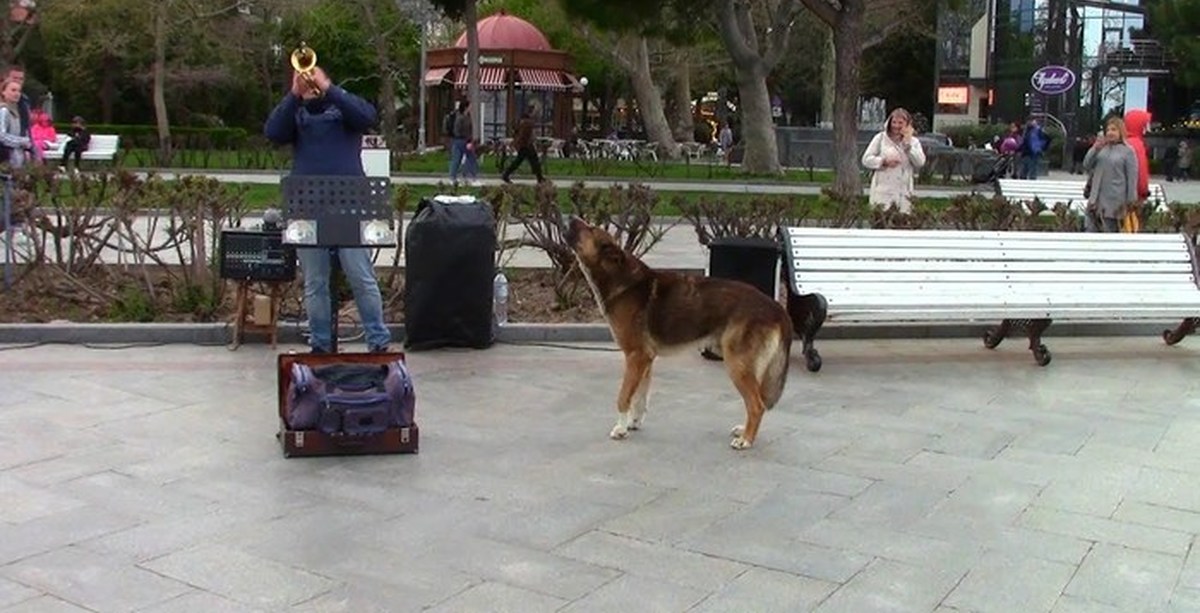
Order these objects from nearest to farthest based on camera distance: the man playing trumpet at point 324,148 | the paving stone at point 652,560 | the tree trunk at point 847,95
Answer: the paving stone at point 652,560, the man playing trumpet at point 324,148, the tree trunk at point 847,95

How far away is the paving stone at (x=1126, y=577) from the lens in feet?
15.3

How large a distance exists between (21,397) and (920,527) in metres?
5.04

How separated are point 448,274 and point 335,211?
2.19m

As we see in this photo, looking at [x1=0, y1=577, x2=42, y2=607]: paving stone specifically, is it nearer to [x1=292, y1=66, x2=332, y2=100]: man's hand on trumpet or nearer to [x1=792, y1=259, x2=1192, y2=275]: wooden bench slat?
[x1=292, y1=66, x2=332, y2=100]: man's hand on trumpet

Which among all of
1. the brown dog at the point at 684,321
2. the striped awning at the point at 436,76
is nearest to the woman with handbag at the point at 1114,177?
the brown dog at the point at 684,321

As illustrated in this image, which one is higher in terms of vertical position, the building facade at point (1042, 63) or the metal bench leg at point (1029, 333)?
the building facade at point (1042, 63)

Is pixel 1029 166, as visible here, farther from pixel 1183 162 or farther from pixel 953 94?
pixel 953 94


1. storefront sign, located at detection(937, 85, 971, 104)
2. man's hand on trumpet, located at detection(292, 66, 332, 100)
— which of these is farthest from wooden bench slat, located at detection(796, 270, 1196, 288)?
storefront sign, located at detection(937, 85, 971, 104)

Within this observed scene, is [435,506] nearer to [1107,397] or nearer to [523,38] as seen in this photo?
[1107,397]

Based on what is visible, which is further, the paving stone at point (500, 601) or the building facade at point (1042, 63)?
the building facade at point (1042, 63)

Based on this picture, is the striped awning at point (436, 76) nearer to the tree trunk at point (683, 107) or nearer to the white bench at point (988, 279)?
the tree trunk at point (683, 107)

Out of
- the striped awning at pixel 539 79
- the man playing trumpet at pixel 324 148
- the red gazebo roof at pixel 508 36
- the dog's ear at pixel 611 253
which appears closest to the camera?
the dog's ear at pixel 611 253

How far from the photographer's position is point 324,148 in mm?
7352

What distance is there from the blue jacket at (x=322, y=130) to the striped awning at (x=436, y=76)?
36037 millimetres
